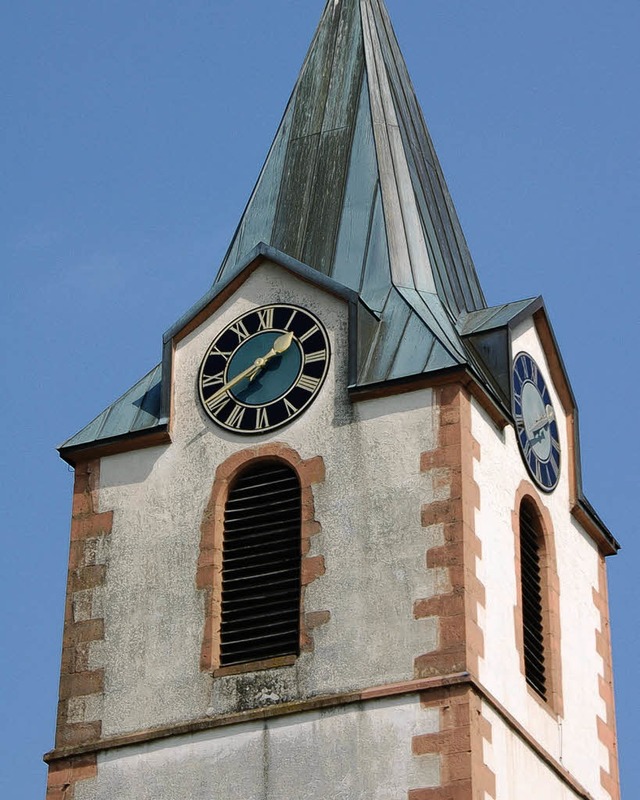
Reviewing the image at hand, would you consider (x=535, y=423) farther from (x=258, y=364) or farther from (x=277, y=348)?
(x=258, y=364)

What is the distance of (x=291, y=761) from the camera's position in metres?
27.5

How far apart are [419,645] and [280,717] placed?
1.62m

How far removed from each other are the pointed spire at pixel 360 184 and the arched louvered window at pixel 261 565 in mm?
2811

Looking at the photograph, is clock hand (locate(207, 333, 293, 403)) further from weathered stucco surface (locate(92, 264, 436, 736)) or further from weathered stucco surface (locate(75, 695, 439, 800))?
weathered stucco surface (locate(75, 695, 439, 800))

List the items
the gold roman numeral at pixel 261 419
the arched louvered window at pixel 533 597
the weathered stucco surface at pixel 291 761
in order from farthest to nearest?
the gold roman numeral at pixel 261 419 < the arched louvered window at pixel 533 597 < the weathered stucco surface at pixel 291 761

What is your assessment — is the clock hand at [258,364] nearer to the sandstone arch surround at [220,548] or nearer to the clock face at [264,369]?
the clock face at [264,369]

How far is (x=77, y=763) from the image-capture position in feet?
93.9

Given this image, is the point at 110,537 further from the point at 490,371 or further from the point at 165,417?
the point at 490,371

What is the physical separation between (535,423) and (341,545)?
143 inches

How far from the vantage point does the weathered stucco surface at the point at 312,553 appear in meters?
28.1

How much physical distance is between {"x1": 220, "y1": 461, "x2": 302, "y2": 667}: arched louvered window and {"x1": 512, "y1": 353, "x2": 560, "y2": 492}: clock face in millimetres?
2862

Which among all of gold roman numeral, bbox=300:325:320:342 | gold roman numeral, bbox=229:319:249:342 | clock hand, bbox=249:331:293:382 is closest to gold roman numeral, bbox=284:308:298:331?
clock hand, bbox=249:331:293:382

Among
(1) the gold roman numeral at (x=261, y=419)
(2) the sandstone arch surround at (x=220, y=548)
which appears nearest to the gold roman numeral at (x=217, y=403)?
(1) the gold roman numeral at (x=261, y=419)

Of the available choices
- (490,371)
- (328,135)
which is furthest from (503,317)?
(328,135)
